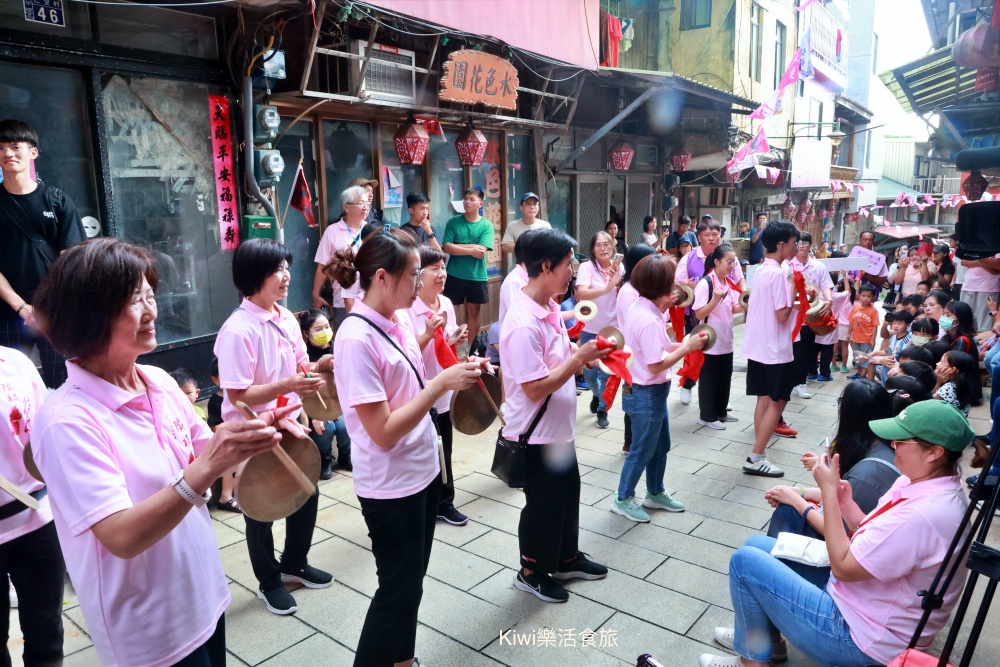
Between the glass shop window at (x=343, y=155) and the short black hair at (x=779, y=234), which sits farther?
the glass shop window at (x=343, y=155)

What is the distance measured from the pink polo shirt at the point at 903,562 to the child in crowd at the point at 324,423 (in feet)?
11.5

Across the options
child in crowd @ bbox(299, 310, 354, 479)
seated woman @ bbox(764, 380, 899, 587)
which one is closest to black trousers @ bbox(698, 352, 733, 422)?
seated woman @ bbox(764, 380, 899, 587)

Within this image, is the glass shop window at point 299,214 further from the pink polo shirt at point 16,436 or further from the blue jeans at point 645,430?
the pink polo shirt at point 16,436

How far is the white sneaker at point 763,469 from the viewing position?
17.6 feet

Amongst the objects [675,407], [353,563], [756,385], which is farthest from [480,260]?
[353,563]

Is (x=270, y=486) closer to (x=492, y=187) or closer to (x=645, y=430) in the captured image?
(x=645, y=430)

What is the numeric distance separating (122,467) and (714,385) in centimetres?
565

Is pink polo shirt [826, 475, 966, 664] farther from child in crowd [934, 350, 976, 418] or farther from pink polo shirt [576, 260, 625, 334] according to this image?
pink polo shirt [576, 260, 625, 334]

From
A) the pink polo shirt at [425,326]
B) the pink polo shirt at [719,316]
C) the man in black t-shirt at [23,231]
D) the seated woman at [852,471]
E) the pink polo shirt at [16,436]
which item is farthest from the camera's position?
the pink polo shirt at [719,316]

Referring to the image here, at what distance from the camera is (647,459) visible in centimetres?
443

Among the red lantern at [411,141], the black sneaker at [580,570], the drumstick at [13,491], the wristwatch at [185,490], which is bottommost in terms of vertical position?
the black sneaker at [580,570]

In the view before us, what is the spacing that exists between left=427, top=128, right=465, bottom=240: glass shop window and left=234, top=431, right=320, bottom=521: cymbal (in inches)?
275

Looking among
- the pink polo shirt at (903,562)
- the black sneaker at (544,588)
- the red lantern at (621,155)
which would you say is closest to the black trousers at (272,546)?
the black sneaker at (544,588)

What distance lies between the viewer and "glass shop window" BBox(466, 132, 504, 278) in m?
9.71
